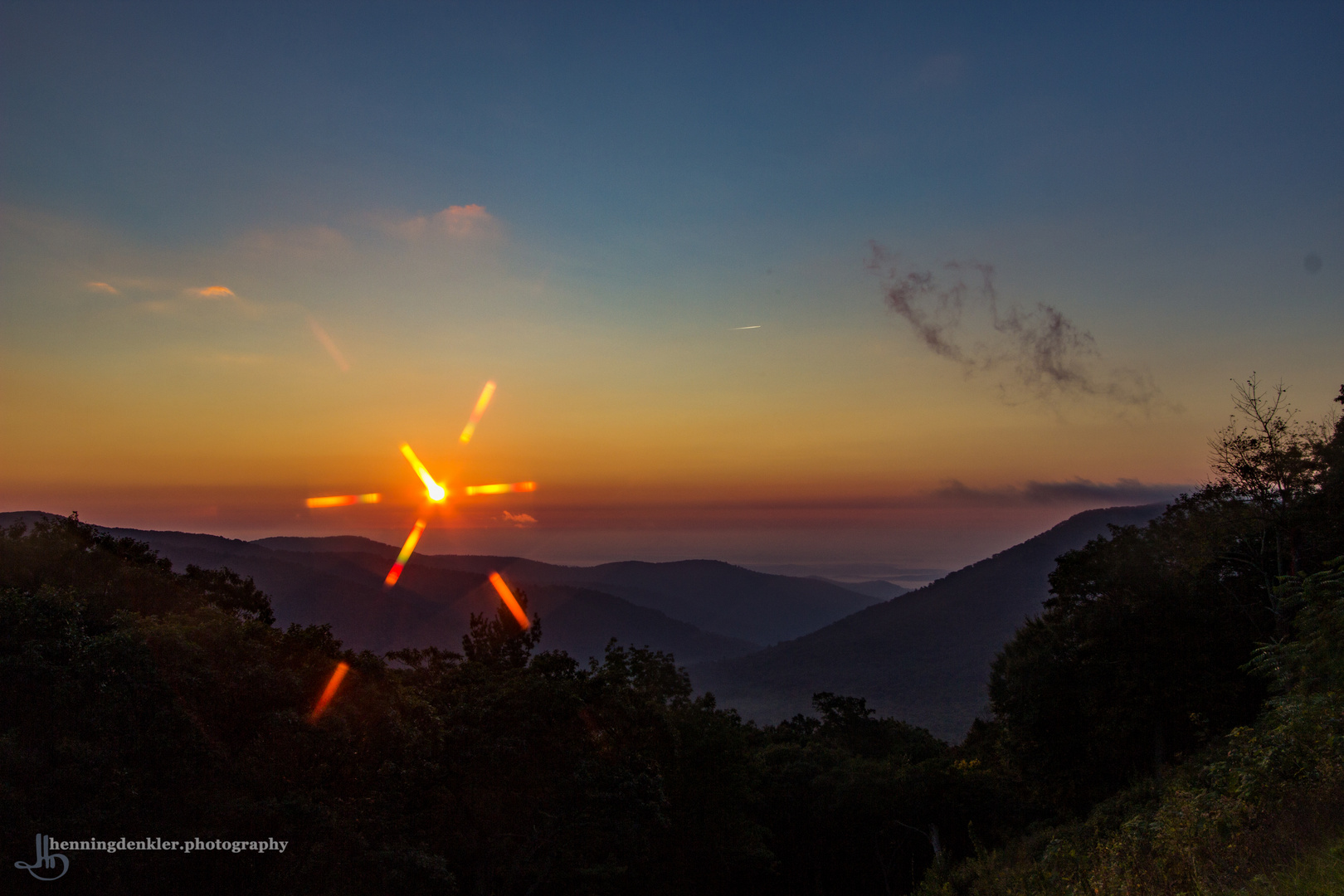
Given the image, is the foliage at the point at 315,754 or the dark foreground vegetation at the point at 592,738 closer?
the dark foreground vegetation at the point at 592,738

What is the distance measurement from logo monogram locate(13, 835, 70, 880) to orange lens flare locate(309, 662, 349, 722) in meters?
5.39

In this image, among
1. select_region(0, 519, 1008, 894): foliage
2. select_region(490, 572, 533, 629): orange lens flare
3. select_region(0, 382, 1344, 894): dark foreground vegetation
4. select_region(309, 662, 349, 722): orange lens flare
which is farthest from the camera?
select_region(490, 572, 533, 629): orange lens flare

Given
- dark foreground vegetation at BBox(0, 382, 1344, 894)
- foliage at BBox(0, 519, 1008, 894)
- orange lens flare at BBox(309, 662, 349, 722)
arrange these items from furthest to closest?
orange lens flare at BBox(309, 662, 349, 722), foliage at BBox(0, 519, 1008, 894), dark foreground vegetation at BBox(0, 382, 1344, 894)

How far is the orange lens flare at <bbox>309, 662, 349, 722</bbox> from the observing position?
64.8ft

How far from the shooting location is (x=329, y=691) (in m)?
20.6

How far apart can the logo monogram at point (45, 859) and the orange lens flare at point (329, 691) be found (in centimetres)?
→ 539

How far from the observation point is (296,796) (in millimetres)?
17578

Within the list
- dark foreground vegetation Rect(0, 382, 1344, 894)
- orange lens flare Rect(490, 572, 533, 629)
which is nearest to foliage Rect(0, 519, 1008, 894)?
dark foreground vegetation Rect(0, 382, 1344, 894)

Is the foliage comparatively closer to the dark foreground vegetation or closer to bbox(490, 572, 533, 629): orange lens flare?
the dark foreground vegetation

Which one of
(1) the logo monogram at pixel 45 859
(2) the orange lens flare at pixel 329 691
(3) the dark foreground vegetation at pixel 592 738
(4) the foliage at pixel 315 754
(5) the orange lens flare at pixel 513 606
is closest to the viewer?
(3) the dark foreground vegetation at pixel 592 738

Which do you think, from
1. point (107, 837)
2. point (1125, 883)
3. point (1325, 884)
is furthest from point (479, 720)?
point (1325, 884)

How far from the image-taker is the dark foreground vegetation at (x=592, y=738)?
541 inches

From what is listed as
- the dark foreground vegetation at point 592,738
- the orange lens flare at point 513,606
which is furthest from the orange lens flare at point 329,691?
the orange lens flare at point 513,606

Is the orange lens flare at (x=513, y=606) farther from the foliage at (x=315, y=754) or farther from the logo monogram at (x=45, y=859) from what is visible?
the logo monogram at (x=45, y=859)
